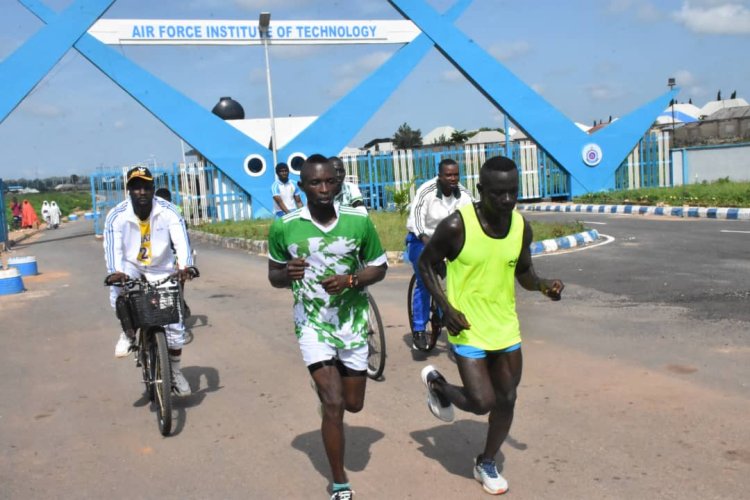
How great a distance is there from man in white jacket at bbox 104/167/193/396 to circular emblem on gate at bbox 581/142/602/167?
24.4m

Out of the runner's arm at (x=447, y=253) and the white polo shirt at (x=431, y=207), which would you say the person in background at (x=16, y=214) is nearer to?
the white polo shirt at (x=431, y=207)

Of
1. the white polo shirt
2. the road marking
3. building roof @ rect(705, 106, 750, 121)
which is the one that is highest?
building roof @ rect(705, 106, 750, 121)

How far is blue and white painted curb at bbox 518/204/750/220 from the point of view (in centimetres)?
1808

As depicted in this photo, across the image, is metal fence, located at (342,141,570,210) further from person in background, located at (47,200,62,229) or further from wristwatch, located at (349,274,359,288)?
wristwatch, located at (349,274,359,288)

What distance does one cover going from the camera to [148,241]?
5629 millimetres

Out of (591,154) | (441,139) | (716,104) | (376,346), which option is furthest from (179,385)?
(716,104)

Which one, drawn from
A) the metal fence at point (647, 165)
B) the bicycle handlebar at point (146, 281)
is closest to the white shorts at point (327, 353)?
the bicycle handlebar at point (146, 281)

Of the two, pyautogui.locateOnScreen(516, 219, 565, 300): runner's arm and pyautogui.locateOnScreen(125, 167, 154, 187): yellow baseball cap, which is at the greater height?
pyautogui.locateOnScreen(125, 167, 154, 187): yellow baseball cap

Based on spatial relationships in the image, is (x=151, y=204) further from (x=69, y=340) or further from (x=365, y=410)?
(x=69, y=340)

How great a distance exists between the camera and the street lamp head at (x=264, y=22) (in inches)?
851

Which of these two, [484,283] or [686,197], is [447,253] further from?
[686,197]

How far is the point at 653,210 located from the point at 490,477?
61.5 feet

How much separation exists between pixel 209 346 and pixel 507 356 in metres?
4.68

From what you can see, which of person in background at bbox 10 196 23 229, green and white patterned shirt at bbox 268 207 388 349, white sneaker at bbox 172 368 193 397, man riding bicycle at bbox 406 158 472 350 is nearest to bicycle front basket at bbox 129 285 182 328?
white sneaker at bbox 172 368 193 397
